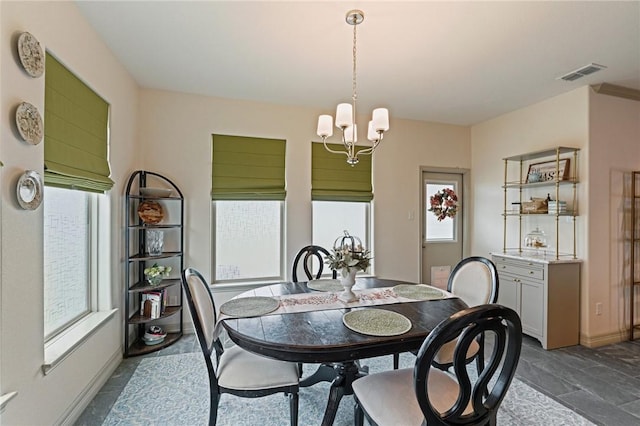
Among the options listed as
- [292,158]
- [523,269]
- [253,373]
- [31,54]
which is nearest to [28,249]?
[31,54]

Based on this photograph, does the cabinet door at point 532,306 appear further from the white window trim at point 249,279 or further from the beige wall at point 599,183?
the white window trim at point 249,279

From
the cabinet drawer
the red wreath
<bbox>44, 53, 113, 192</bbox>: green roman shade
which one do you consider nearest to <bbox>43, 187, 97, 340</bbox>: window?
<bbox>44, 53, 113, 192</bbox>: green roman shade

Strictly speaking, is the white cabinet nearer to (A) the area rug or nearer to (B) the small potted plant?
(A) the area rug

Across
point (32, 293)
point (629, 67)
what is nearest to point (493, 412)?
point (32, 293)

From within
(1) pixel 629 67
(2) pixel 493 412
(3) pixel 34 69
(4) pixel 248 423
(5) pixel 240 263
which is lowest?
(4) pixel 248 423

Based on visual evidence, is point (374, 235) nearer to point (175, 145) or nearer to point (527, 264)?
point (527, 264)

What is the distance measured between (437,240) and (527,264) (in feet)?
4.45

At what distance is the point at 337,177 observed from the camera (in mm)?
3904

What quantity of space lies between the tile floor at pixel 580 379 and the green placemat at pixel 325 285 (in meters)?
1.48

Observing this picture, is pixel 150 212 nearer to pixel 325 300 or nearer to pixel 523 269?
pixel 325 300

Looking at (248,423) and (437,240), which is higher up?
(437,240)

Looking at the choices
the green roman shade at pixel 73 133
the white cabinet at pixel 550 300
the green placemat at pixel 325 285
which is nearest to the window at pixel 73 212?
the green roman shade at pixel 73 133

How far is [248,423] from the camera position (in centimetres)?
194

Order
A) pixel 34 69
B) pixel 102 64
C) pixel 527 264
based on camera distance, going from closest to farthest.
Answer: pixel 34 69, pixel 102 64, pixel 527 264
